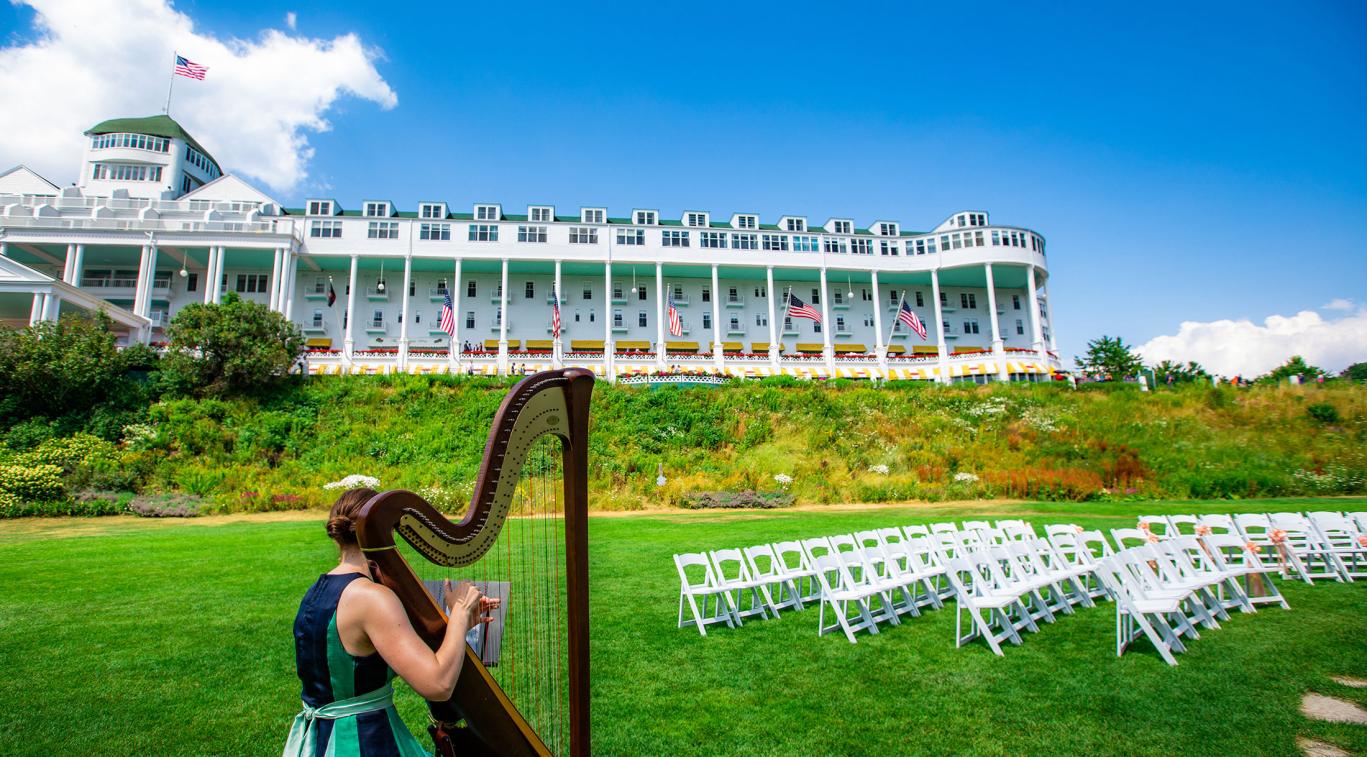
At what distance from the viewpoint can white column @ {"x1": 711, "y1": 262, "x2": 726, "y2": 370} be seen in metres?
41.1

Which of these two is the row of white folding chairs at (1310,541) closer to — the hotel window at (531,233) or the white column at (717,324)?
the white column at (717,324)

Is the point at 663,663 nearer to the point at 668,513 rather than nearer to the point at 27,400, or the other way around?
the point at 668,513

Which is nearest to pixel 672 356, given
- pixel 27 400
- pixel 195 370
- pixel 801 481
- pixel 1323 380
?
pixel 801 481

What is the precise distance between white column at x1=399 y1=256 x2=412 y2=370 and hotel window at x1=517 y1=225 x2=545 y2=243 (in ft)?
12.0

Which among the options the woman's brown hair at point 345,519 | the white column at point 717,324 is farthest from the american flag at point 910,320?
the woman's brown hair at point 345,519

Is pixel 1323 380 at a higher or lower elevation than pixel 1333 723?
higher

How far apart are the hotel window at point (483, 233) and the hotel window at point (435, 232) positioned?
150cm

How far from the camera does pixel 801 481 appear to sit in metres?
24.7

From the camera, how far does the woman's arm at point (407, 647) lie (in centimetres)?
235

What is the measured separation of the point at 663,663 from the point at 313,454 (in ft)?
73.1

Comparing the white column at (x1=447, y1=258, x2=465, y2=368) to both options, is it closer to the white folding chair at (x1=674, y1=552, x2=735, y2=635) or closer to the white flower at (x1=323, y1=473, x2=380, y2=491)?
the white flower at (x1=323, y1=473, x2=380, y2=491)

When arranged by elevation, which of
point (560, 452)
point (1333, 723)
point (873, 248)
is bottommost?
point (1333, 723)

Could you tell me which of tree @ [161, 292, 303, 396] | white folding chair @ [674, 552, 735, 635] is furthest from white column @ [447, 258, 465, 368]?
white folding chair @ [674, 552, 735, 635]

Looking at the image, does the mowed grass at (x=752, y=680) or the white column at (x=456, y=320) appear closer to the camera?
the mowed grass at (x=752, y=680)
